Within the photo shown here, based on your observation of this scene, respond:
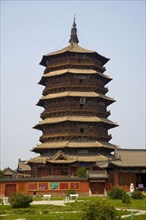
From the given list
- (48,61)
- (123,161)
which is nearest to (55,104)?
(48,61)

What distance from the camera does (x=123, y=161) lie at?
129ft

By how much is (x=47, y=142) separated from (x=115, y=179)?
12.5 meters

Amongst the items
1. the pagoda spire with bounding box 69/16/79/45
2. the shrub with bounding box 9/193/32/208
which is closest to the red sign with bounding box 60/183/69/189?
the shrub with bounding box 9/193/32/208

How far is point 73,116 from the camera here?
45.8 m

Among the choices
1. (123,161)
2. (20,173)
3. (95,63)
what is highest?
(95,63)

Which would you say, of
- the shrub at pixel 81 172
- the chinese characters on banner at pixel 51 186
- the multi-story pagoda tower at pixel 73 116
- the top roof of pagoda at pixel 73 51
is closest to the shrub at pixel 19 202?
the chinese characters on banner at pixel 51 186

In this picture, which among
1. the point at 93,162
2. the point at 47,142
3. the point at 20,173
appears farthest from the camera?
the point at 20,173

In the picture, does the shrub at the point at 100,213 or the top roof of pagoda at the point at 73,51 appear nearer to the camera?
the shrub at the point at 100,213

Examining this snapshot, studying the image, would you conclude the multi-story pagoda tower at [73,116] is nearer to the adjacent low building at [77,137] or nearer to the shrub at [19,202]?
the adjacent low building at [77,137]

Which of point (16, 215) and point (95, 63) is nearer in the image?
point (16, 215)

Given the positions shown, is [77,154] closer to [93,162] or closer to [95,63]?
[93,162]

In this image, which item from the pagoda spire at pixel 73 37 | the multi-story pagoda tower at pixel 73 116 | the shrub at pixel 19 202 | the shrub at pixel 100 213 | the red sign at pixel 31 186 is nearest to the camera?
the shrub at pixel 100 213

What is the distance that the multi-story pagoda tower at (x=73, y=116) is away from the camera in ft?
140

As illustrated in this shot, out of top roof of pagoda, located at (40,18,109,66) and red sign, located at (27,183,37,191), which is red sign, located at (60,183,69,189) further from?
top roof of pagoda, located at (40,18,109,66)
